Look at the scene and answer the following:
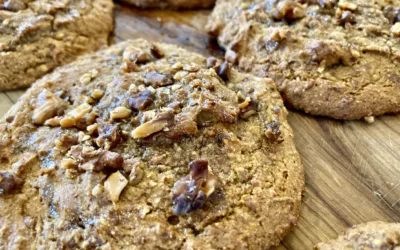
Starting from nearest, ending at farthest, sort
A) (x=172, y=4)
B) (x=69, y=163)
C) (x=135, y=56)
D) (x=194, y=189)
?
(x=194, y=189)
(x=69, y=163)
(x=135, y=56)
(x=172, y=4)

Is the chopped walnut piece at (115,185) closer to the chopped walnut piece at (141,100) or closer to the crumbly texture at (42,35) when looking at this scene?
the chopped walnut piece at (141,100)

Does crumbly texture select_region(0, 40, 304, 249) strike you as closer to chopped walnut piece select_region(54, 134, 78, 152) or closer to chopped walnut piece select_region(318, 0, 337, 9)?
chopped walnut piece select_region(54, 134, 78, 152)

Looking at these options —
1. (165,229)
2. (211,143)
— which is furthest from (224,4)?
(165,229)

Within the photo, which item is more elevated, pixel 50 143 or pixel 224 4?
pixel 224 4

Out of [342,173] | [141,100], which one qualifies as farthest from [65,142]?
[342,173]

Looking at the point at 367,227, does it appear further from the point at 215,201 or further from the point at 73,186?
the point at 73,186

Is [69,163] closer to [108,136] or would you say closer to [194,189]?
[108,136]
